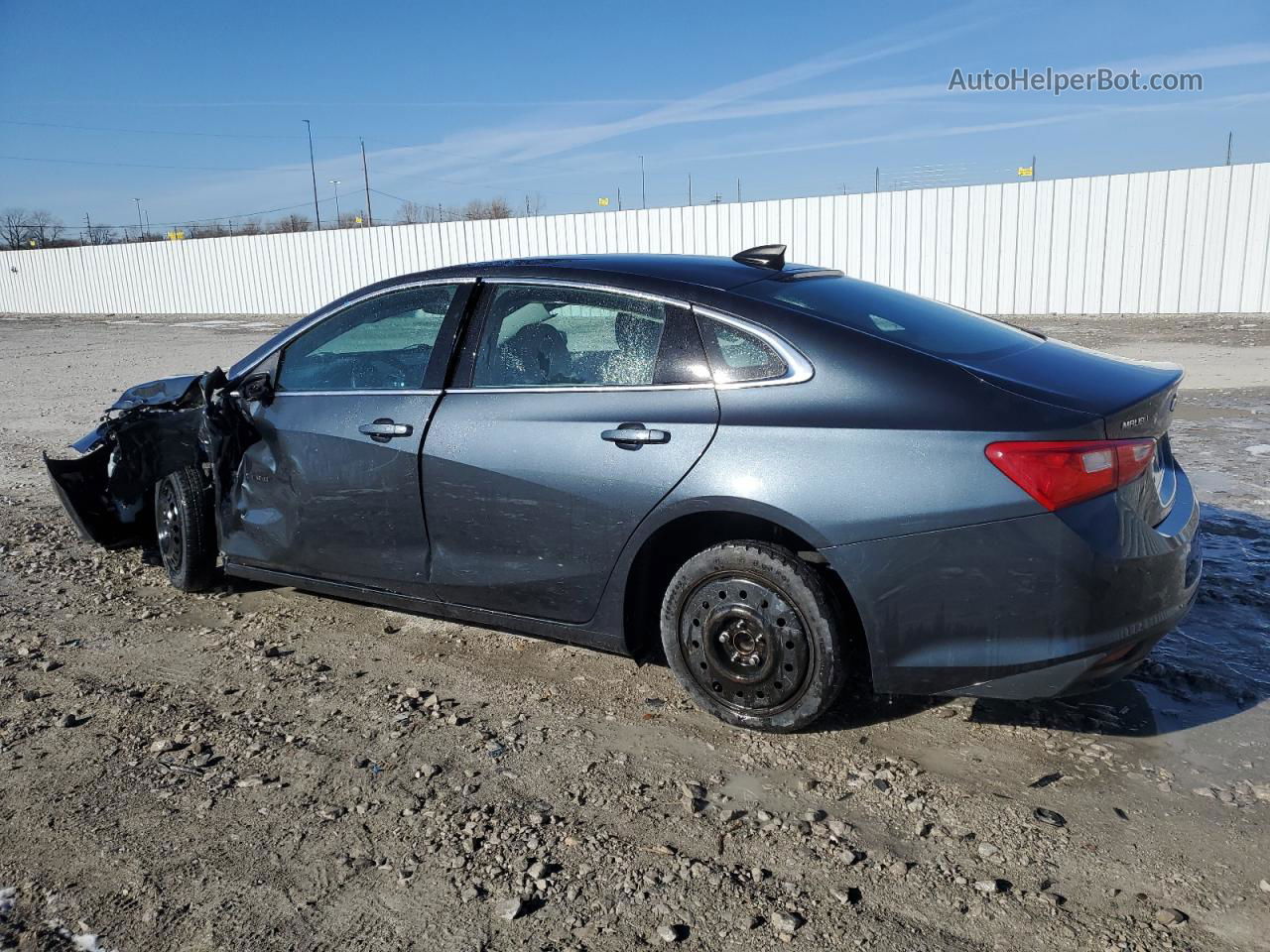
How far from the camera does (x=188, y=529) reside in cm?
505

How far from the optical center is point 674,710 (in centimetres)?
381

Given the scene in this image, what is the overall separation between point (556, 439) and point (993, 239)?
68.0 feet

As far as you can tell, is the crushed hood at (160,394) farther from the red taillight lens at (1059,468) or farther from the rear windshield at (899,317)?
the red taillight lens at (1059,468)

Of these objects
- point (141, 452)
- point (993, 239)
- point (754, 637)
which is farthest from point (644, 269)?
point (993, 239)

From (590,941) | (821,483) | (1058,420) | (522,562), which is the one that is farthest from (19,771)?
(1058,420)

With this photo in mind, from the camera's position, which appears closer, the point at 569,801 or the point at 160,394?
the point at 569,801

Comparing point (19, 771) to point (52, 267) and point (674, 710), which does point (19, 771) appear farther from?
point (52, 267)

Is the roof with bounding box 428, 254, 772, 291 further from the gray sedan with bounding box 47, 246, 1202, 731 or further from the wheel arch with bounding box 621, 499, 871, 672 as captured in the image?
the wheel arch with bounding box 621, 499, 871, 672

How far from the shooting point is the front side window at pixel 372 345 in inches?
169

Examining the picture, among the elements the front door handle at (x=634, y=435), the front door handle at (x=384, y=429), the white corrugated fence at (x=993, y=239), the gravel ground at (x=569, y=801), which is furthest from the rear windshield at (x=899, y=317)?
the white corrugated fence at (x=993, y=239)

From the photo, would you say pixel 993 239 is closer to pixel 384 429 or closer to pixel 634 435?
pixel 384 429

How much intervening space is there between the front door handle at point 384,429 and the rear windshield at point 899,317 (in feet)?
4.84

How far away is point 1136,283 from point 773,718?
20.1m

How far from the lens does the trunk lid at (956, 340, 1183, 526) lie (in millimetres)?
3064
